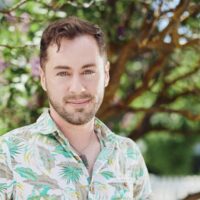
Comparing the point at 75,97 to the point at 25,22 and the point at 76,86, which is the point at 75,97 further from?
the point at 25,22

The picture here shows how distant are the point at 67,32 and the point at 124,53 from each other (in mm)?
1860

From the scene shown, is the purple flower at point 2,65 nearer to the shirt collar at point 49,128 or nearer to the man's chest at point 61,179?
the shirt collar at point 49,128

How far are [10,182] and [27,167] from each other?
7cm

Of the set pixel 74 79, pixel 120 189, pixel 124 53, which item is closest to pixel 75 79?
pixel 74 79

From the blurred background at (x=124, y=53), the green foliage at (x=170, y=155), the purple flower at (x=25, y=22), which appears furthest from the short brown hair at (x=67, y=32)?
the green foliage at (x=170, y=155)

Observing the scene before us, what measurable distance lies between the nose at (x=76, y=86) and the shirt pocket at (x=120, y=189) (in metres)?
0.33

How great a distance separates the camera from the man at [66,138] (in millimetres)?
2324

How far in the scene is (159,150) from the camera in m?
14.5

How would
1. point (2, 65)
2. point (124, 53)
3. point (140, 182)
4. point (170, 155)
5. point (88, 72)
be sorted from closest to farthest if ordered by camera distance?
1. point (88, 72)
2. point (140, 182)
3. point (2, 65)
4. point (124, 53)
5. point (170, 155)


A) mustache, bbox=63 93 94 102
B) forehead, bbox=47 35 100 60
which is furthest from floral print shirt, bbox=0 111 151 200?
forehead, bbox=47 35 100 60

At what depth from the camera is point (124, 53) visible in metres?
4.25

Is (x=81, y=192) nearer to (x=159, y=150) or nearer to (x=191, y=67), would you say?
(x=191, y=67)

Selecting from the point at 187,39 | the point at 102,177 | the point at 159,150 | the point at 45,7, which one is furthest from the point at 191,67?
the point at 159,150

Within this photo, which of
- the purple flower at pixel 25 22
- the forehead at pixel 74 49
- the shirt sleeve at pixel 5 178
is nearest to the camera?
the shirt sleeve at pixel 5 178
